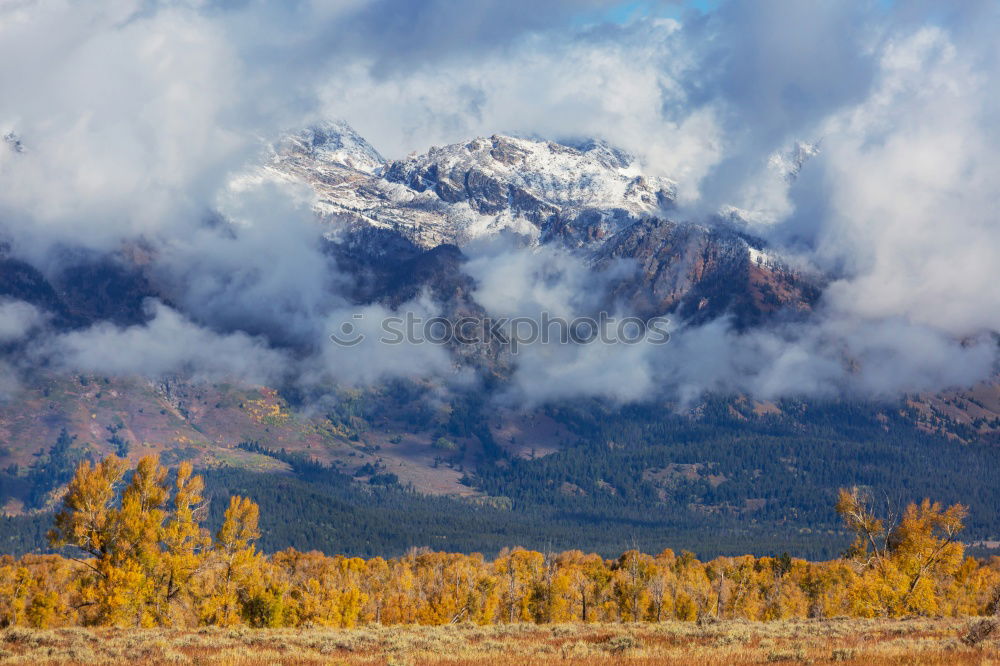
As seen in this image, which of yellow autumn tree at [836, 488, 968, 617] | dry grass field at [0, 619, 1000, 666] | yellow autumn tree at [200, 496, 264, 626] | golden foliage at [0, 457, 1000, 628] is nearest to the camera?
dry grass field at [0, 619, 1000, 666]

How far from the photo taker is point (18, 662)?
165 feet

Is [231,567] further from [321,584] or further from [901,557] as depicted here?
[321,584]

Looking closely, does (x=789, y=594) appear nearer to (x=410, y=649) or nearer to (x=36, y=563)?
(x=410, y=649)

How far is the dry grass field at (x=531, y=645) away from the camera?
1889 inches

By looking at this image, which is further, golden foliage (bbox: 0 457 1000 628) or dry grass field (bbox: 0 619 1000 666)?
golden foliage (bbox: 0 457 1000 628)

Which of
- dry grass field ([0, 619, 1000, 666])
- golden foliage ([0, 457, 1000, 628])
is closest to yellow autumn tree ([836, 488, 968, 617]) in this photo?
golden foliage ([0, 457, 1000, 628])

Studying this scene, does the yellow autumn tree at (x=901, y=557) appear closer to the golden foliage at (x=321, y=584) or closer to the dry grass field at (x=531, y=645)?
the golden foliage at (x=321, y=584)

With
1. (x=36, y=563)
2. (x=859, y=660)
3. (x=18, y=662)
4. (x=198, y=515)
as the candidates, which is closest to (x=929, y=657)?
(x=859, y=660)

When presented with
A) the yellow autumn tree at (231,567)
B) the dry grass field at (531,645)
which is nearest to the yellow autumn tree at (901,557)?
the dry grass field at (531,645)

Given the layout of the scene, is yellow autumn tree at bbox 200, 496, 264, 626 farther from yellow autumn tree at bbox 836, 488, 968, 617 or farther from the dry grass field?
yellow autumn tree at bbox 836, 488, 968, 617

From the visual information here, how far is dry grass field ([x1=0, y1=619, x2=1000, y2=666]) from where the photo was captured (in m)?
48.0

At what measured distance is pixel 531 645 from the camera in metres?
58.9

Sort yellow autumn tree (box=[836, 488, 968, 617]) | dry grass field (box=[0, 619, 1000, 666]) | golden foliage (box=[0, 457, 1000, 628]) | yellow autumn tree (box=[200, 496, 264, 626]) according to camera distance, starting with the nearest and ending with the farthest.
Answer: dry grass field (box=[0, 619, 1000, 666]) < golden foliage (box=[0, 457, 1000, 628]) < yellow autumn tree (box=[836, 488, 968, 617]) < yellow autumn tree (box=[200, 496, 264, 626])

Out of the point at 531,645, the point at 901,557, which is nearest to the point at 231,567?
the point at 531,645
